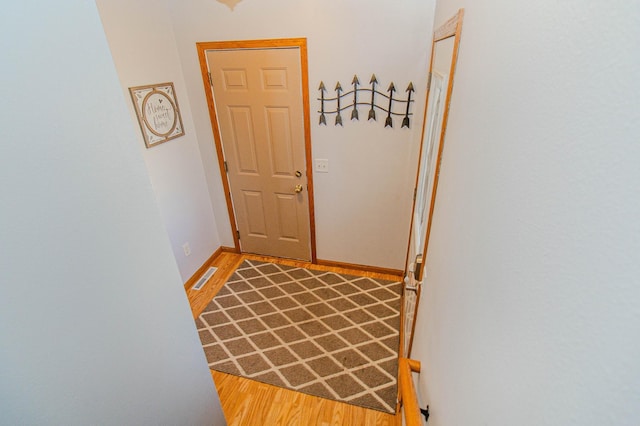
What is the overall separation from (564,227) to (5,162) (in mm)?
884

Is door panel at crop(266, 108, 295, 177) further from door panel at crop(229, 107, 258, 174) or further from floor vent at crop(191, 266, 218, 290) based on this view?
floor vent at crop(191, 266, 218, 290)

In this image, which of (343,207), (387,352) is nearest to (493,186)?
(387,352)

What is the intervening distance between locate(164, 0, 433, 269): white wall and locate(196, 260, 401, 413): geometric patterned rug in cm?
45

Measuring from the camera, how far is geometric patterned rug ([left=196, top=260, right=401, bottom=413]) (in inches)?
81.4

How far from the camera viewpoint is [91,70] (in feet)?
2.38

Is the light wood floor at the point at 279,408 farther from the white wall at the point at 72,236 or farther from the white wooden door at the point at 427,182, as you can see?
the white wall at the point at 72,236

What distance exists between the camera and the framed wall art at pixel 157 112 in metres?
2.24

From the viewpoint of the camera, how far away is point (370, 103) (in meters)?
2.41

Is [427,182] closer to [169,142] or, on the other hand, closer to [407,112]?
[407,112]

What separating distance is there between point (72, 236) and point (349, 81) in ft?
7.07

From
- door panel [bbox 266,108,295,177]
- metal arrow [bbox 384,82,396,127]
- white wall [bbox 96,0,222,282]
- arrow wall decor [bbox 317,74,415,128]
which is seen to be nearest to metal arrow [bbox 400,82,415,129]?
arrow wall decor [bbox 317,74,415,128]

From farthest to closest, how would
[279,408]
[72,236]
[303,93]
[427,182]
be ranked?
[303,93] → [279,408] → [427,182] → [72,236]

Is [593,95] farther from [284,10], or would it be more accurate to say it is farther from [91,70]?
[284,10]

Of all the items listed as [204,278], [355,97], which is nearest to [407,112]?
[355,97]
